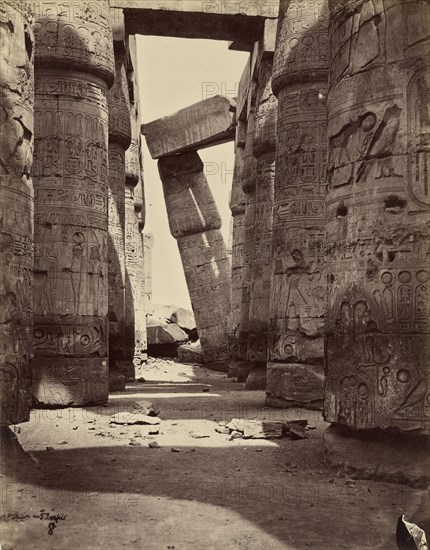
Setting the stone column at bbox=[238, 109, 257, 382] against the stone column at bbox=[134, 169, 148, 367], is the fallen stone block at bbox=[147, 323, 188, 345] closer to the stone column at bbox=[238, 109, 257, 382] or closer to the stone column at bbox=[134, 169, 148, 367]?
the stone column at bbox=[134, 169, 148, 367]

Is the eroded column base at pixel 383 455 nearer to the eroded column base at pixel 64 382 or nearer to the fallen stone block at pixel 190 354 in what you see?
the eroded column base at pixel 64 382

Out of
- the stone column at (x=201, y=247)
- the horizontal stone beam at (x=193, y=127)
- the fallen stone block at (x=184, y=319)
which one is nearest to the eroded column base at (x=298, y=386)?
the stone column at (x=201, y=247)

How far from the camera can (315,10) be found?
880 centimetres

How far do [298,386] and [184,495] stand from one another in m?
4.43

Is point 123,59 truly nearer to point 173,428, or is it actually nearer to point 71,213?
point 71,213

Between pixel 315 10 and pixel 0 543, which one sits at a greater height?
pixel 315 10

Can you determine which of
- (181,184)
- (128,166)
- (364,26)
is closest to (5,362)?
(364,26)

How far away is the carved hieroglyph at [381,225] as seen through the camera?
4574 mm

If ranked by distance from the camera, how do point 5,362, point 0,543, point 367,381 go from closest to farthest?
point 0,543, point 367,381, point 5,362

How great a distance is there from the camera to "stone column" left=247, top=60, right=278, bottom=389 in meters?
11.1

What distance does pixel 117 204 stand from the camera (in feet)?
38.4

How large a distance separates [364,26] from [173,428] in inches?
154

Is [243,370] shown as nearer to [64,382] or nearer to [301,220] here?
[301,220]

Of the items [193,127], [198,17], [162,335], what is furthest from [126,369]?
[162,335]
